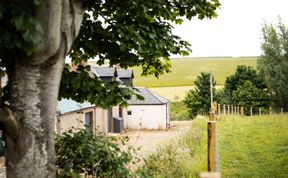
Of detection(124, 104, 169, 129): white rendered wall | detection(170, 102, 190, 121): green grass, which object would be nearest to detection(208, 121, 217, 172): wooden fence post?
detection(124, 104, 169, 129): white rendered wall

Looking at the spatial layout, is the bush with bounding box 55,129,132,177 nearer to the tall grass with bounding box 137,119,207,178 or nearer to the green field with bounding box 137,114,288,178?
the green field with bounding box 137,114,288,178

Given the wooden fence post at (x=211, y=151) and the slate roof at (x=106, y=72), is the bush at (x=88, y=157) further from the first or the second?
the slate roof at (x=106, y=72)

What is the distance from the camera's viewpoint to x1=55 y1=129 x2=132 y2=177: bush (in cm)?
589

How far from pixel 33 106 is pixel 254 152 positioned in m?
10.6

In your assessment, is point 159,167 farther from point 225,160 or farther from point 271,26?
point 271,26

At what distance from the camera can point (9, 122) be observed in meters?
4.30

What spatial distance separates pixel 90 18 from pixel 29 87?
8.01ft

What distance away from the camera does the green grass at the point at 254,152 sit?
408 inches

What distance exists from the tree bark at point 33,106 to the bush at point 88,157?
4.25 ft

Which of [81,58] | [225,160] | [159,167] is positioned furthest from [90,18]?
[225,160]

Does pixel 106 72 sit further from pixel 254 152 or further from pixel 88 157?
pixel 88 157

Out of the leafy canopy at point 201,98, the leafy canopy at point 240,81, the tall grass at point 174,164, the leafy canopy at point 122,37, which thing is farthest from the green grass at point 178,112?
the leafy canopy at point 122,37

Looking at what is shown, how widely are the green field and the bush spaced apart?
1026mm

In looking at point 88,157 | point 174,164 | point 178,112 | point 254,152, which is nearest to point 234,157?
point 254,152
